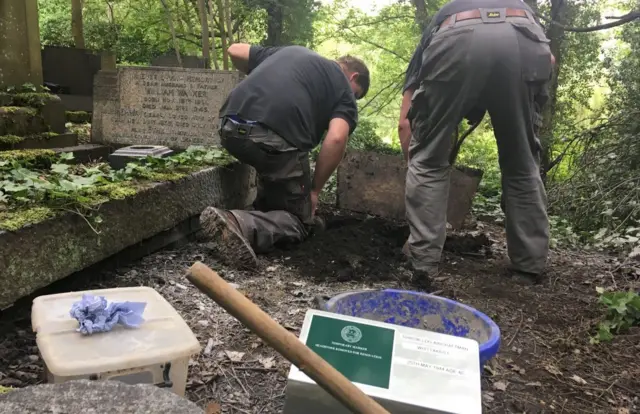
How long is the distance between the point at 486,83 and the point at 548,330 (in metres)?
1.43

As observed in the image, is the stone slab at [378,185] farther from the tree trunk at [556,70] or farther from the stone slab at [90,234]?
the tree trunk at [556,70]

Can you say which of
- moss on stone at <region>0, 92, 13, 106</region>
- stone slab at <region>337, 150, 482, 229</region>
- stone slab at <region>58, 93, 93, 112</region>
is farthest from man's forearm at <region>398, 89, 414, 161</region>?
stone slab at <region>58, 93, 93, 112</region>

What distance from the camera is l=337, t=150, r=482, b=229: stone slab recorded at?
466 centimetres

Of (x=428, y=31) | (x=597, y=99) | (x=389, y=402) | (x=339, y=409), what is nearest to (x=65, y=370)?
(x=339, y=409)

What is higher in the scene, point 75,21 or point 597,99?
point 75,21

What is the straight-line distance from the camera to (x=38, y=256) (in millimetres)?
2230

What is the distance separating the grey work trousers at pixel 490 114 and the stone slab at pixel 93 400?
2.29 m

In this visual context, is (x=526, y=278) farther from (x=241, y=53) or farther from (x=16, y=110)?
(x=16, y=110)

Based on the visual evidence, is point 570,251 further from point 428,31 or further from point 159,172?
point 159,172

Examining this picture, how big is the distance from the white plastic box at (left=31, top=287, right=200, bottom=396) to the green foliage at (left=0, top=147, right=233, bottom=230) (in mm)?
765

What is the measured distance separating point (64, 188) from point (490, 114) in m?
2.46

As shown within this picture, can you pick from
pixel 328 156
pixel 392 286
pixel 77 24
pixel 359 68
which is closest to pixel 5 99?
pixel 328 156

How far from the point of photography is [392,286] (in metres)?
3.02

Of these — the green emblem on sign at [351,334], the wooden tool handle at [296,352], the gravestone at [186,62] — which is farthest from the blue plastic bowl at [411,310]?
the gravestone at [186,62]
